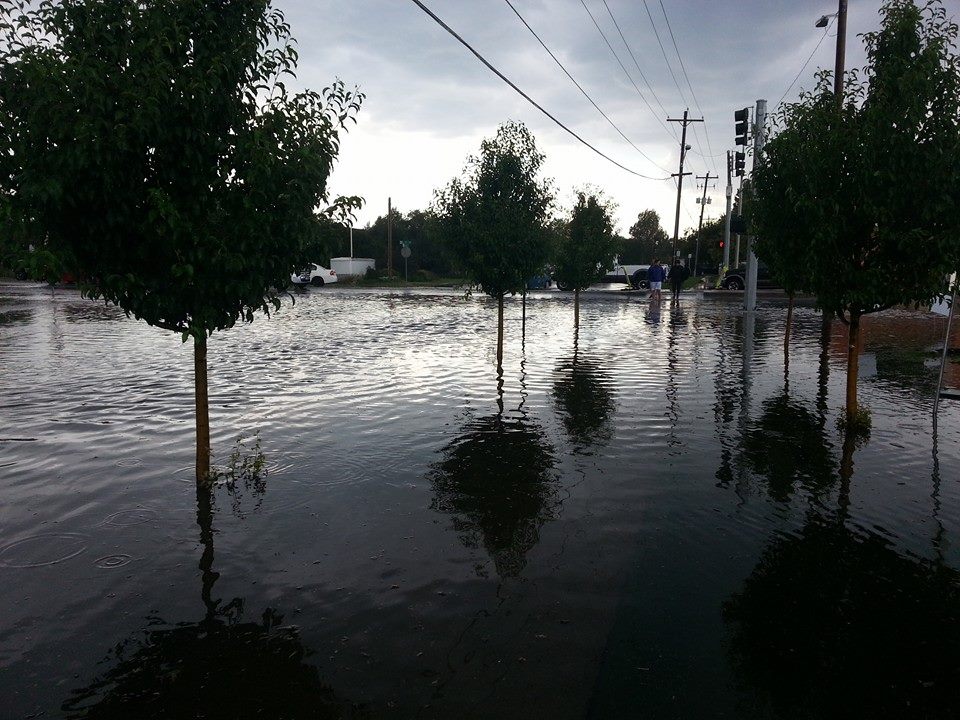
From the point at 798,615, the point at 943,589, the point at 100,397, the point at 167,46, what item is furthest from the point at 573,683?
the point at 100,397

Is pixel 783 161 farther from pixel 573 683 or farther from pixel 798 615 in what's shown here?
pixel 573 683

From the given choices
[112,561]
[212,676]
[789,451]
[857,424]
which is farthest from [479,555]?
[857,424]

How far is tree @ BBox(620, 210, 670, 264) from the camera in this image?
12112 cm

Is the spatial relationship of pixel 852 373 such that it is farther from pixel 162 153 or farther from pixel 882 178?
pixel 162 153

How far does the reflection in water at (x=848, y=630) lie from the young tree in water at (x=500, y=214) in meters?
9.53

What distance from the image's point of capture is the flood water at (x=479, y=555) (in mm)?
3826

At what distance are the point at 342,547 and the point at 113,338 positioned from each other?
51.5ft

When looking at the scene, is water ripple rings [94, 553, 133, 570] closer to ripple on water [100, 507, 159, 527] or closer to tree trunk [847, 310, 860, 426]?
ripple on water [100, 507, 159, 527]

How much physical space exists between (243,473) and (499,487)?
2702 mm

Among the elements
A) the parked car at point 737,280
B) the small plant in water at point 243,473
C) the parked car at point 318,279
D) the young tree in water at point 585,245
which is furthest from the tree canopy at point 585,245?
the parked car at point 318,279

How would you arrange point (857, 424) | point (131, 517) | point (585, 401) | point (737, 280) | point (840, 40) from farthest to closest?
point (737, 280) → point (840, 40) → point (585, 401) → point (857, 424) → point (131, 517)

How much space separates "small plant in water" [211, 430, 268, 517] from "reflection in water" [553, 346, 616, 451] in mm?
3609

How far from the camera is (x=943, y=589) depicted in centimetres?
493

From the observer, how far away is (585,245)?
2348cm
